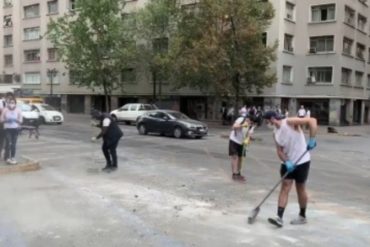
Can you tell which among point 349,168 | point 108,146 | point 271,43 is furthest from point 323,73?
point 108,146

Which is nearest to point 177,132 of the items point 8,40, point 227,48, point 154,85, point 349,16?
point 227,48

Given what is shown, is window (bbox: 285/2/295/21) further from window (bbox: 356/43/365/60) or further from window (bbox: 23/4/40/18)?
window (bbox: 23/4/40/18)

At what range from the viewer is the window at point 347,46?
148ft

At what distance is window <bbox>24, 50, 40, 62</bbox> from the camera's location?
208 feet

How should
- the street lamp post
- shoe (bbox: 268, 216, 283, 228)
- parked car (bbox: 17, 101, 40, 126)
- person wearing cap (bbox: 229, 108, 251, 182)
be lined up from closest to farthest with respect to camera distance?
1. shoe (bbox: 268, 216, 283, 228)
2. person wearing cap (bbox: 229, 108, 251, 182)
3. parked car (bbox: 17, 101, 40, 126)
4. the street lamp post

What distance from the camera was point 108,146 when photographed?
1319 cm

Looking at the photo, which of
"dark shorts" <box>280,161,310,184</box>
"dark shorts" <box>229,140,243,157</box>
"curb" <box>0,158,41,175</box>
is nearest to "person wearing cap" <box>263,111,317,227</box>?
"dark shorts" <box>280,161,310,184</box>

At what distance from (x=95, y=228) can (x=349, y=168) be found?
10079 mm

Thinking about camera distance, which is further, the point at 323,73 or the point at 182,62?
the point at 323,73

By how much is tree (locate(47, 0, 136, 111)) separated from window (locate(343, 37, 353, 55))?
1723 cm

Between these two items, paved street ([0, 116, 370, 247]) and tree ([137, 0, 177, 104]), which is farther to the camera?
tree ([137, 0, 177, 104])

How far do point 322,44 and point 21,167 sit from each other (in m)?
36.0

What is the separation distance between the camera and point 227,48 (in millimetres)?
33219

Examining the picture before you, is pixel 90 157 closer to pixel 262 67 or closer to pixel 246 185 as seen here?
pixel 246 185
